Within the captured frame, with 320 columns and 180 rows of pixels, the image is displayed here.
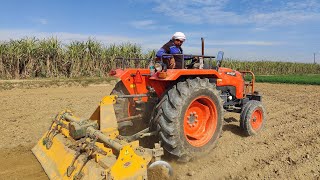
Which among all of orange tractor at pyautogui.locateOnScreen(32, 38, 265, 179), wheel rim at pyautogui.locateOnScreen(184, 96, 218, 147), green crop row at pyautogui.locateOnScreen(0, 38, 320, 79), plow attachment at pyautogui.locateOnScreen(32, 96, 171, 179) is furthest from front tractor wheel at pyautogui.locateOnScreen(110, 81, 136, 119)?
green crop row at pyautogui.locateOnScreen(0, 38, 320, 79)

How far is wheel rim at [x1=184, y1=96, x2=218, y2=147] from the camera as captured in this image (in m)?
4.25

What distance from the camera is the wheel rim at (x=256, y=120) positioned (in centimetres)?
560

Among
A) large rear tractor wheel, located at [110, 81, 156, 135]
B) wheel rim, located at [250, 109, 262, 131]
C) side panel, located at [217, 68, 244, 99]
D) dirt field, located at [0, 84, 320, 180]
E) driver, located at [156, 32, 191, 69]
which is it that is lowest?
dirt field, located at [0, 84, 320, 180]

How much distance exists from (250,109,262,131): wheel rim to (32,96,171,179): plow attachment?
280 cm

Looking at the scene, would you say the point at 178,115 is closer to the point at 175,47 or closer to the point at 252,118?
the point at 175,47

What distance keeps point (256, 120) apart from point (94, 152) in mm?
3583

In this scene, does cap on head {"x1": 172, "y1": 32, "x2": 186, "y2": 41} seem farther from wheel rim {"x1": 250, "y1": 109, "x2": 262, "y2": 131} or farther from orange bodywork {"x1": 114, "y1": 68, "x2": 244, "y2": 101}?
wheel rim {"x1": 250, "y1": 109, "x2": 262, "y2": 131}

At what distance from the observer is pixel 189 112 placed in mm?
4262

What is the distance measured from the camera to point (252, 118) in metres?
5.55

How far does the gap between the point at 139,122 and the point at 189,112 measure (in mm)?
1011

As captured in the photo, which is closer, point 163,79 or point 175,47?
point 163,79

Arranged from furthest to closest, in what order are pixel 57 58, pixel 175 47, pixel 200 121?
1. pixel 57 58
2. pixel 175 47
3. pixel 200 121

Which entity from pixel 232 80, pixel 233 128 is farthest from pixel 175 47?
pixel 233 128

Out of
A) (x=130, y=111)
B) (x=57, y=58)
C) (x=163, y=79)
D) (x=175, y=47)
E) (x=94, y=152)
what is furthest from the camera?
(x=57, y=58)
